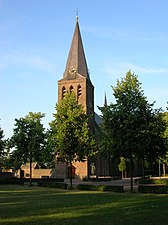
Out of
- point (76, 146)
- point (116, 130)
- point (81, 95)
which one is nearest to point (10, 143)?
point (76, 146)

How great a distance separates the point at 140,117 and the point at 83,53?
43.7 meters

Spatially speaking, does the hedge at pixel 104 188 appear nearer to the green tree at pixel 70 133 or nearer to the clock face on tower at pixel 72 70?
the green tree at pixel 70 133

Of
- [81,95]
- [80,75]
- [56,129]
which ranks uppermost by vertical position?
[80,75]

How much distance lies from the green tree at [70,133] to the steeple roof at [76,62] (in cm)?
3284

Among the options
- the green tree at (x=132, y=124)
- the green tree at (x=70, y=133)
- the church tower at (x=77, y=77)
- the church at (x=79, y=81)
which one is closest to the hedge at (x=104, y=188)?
the green tree at (x=132, y=124)

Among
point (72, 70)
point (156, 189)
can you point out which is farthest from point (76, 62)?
point (156, 189)

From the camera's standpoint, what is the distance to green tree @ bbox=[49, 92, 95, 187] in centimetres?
3050

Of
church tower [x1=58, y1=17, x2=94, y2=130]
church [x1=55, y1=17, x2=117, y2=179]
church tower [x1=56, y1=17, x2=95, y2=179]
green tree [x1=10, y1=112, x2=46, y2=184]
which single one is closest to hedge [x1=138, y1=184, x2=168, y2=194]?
green tree [x1=10, y1=112, x2=46, y2=184]

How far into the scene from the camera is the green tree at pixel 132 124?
23.4 m

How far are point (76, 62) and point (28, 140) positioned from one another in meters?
30.0

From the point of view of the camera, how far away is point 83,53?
65062mm

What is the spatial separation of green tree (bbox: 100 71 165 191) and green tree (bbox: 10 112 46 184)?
1523 centimetres

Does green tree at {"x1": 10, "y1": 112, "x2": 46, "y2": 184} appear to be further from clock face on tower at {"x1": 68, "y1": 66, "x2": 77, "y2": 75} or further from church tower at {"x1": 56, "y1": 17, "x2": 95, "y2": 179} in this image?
clock face on tower at {"x1": 68, "y1": 66, "x2": 77, "y2": 75}

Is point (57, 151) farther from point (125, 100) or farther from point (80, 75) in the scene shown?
point (80, 75)
